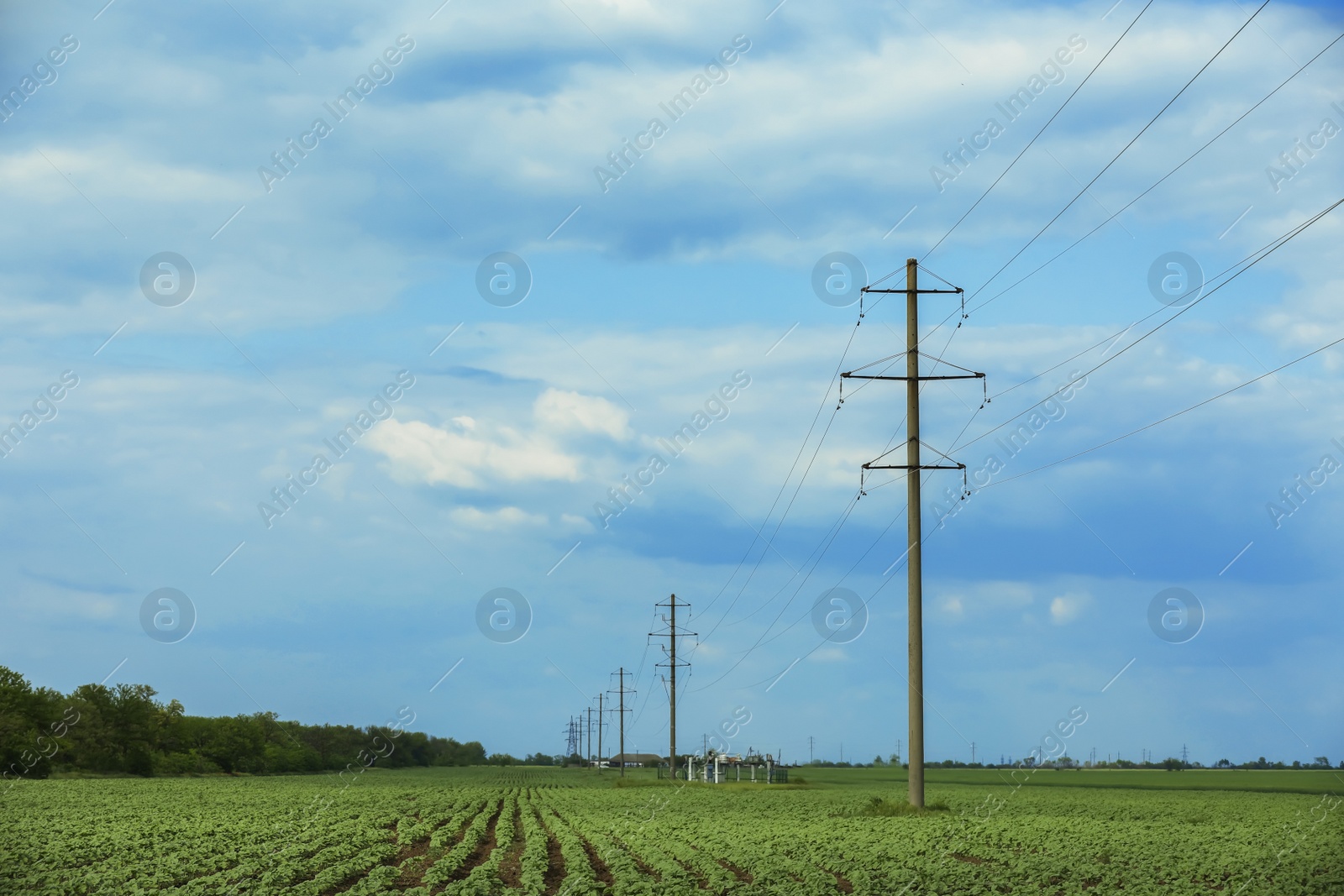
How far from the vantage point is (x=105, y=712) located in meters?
106

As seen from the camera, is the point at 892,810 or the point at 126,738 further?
the point at 126,738

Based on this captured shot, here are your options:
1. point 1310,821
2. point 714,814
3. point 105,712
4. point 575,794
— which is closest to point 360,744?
point 105,712

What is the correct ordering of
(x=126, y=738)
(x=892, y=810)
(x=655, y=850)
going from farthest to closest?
(x=126, y=738) < (x=892, y=810) < (x=655, y=850)

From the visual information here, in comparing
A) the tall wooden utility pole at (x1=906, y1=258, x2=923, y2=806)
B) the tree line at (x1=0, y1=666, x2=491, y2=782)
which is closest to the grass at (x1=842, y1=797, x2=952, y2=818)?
the tall wooden utility pole at (x1=906, y1=258, x2=923, y2=806)

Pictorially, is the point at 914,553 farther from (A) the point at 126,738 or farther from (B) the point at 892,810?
(A) the point at 126,738

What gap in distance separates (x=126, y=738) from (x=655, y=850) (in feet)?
317

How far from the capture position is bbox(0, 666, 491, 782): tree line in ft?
285

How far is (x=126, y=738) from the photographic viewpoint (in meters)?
107

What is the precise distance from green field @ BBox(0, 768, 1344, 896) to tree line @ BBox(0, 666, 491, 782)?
4570cm

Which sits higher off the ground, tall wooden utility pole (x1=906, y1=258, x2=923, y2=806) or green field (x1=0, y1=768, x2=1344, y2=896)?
tall wooden utility pole (x1=906, y1=258, x2=923, y2=806)

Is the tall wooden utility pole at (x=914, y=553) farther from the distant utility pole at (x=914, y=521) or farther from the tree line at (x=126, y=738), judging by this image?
the tree line at (x=126, y=738)

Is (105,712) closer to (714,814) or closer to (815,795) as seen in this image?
(815,795)

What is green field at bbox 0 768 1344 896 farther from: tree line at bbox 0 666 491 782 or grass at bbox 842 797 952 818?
tree line at bbox 0 666 491 782

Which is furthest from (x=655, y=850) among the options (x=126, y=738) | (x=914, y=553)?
(x=126, y=738)
